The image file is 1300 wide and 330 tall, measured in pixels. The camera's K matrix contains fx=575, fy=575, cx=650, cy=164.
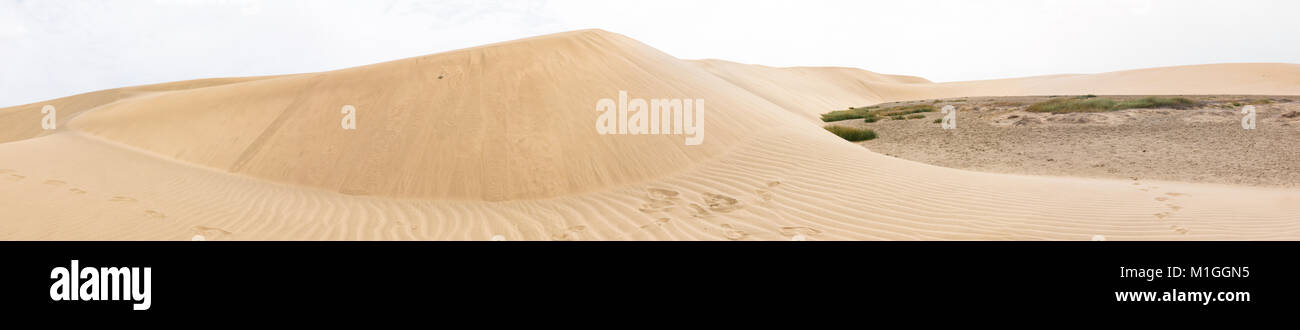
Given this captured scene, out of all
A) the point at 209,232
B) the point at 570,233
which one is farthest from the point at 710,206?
the point at 209,232

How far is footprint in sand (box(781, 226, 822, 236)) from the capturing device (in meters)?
5.19

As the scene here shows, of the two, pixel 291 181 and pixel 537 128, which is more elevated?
pixel 537 128

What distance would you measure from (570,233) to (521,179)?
1832 mm

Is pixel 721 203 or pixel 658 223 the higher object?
pixel 721 203

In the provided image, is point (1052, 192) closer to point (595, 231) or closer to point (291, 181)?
point (595, 231)

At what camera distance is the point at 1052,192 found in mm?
7031

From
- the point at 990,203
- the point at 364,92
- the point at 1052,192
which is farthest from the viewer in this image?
the point at 364,92

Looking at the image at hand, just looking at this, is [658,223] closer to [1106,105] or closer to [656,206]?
[656,206]

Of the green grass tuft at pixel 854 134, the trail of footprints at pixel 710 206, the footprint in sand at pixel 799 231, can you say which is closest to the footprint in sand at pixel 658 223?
the trail of footprints at pixel 710 206

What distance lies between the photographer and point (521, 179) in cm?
692

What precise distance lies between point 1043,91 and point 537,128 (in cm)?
4732

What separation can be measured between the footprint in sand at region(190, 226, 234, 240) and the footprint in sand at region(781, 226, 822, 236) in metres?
5.03

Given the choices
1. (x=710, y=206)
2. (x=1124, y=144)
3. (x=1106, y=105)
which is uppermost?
(x=1106, y=105)
